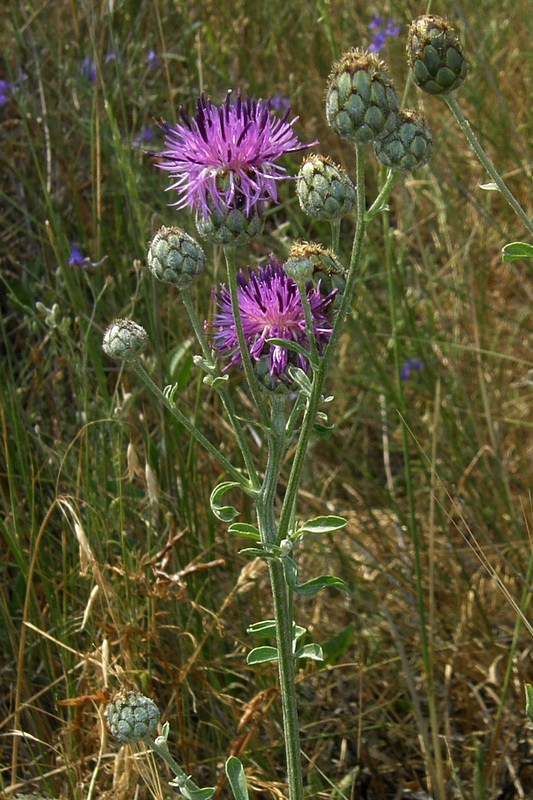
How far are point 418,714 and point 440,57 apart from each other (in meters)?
1.38

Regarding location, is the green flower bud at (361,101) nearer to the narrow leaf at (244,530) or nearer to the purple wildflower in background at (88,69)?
the narrow leaf at (244,530)

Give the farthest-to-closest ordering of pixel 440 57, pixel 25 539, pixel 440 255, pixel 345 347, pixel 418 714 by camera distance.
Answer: pixel 440 255 → pixel 345 347 → pixel 25 539 → pixel 418 714 → pixel 440 57

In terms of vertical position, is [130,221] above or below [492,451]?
above

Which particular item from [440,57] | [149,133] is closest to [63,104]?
[149,133]

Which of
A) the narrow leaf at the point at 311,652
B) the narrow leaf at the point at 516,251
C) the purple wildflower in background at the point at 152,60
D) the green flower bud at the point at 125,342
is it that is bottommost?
the narrow leaf at the point at 311,652

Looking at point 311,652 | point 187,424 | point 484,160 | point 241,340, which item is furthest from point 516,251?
point 311,652

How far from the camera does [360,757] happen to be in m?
2.46

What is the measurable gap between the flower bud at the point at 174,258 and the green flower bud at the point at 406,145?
36cm

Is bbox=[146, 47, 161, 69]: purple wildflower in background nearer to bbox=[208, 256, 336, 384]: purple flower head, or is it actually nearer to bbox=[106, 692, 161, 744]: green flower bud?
bbox=[208, 256, 336, 384]: purple flower head

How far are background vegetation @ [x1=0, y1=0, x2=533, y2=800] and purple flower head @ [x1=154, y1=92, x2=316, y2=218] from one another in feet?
1.99

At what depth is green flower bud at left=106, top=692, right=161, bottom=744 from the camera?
5.37 ft

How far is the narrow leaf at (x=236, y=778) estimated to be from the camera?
1.64 m

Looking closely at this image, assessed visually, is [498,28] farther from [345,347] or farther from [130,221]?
[130,221]

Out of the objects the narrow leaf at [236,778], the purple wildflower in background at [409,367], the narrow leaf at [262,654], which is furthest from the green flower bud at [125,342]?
the purple wildflower in background at [409,367]
